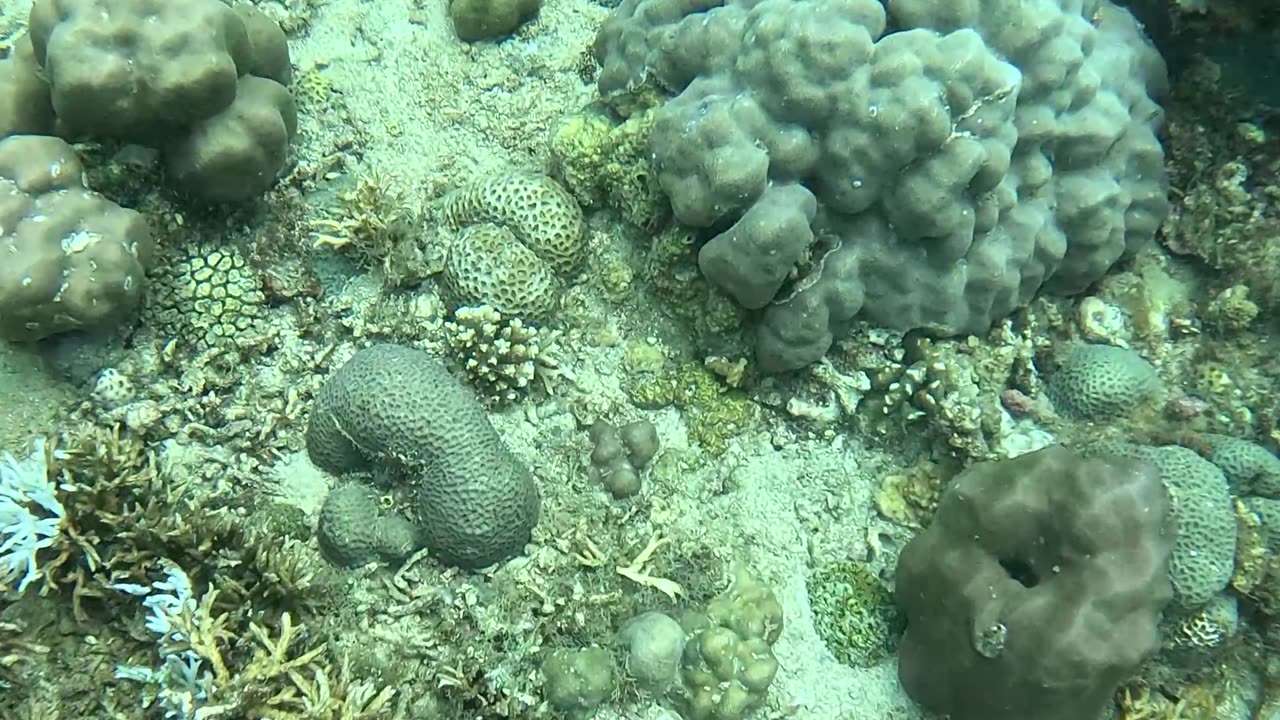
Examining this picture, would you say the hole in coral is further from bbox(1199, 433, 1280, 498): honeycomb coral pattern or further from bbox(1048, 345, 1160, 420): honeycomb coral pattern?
bbox(1199, 433, 1280, 498): honeycomb coral pattern

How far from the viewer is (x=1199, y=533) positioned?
3.94m

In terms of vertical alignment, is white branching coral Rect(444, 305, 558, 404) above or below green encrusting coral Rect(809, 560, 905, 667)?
above

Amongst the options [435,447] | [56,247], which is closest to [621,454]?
[435,447]

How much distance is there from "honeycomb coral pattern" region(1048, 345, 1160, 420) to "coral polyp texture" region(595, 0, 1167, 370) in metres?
0.50

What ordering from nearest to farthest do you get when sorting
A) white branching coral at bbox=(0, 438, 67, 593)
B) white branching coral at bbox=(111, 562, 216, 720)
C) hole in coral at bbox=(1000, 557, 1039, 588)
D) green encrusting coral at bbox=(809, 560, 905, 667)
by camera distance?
white branching coral at bbox=(111, 562, 216, 720) < white branching coral at bbox=(0, 438, 67, 593) < hole in coral at bbox=(1000, 557, 1039, 588) < green encrusting coral at bbox=(809, 560, 905, 667)

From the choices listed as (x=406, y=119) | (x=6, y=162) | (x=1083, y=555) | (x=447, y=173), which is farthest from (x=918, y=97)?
(x=6, y=162)

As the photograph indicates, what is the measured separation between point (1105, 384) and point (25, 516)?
18.0 feet

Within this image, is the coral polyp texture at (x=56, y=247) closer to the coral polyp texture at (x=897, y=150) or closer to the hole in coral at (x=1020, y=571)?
the coral polyp texture at (x=897, y=150)

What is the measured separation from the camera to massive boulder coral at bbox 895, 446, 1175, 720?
3.63 meters

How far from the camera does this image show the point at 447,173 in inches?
196

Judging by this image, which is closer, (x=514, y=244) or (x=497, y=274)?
(x=497, y=274)

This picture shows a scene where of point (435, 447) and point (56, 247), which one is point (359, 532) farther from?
point (56, 247)

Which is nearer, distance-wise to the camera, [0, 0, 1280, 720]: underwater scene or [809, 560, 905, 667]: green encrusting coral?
[0, 0, 1280, 720]: underwater scene

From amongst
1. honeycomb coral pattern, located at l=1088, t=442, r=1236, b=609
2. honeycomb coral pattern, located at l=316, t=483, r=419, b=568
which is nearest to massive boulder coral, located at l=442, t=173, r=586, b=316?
honeycomb coral pattern, located at l=316, t=483, r=419, b=568
